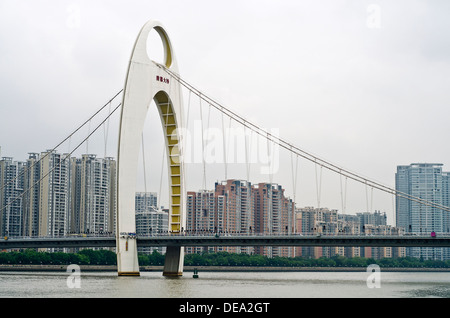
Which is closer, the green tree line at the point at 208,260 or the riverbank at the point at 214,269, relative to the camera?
the riverbank at the point at 214,269

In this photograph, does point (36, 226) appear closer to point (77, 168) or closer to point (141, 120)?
point (77, 168)

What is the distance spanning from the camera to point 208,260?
11331 centimetres

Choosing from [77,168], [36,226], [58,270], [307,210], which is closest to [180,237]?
[58,270]

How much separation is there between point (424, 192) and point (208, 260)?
4447 cm

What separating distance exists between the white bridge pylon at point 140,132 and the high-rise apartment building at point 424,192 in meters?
75.5

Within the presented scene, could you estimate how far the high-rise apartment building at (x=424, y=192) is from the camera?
134000 mm

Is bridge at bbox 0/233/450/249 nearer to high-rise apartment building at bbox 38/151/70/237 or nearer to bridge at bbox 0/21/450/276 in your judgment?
bridge at bbox 0/21/450/276

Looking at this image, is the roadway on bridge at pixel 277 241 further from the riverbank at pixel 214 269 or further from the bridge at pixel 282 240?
the riverbank at pixel 214 269

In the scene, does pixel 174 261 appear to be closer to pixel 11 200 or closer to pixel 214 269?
pixel 214 269

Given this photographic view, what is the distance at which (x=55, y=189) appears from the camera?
110688mm

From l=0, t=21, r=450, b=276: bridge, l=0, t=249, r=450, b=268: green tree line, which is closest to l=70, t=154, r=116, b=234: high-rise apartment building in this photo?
l=0, t=249, r=450, b=268: green tree line

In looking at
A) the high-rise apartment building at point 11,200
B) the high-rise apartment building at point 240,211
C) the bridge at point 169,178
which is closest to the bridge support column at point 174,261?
the bridge at point 169,178

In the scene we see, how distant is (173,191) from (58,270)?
3778cm

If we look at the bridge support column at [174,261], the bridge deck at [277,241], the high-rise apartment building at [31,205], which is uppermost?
the high-rise apartment building at [31,205]
